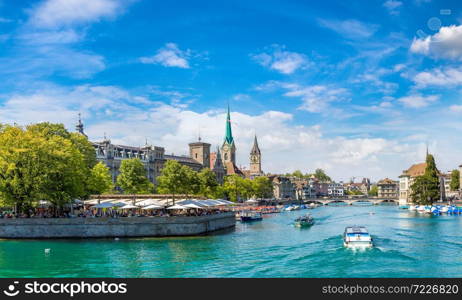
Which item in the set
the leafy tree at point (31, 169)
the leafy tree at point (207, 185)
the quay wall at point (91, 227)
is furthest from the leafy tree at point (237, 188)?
the quay wall at point (91, 227)

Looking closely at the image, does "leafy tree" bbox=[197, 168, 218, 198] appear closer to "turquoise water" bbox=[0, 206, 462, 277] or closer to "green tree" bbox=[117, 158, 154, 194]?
"green tree" bbox=[117, 158, 154, 194]

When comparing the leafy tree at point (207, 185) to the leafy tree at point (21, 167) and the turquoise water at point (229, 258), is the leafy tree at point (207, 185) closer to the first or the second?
the leafy tree at point (21, 167)

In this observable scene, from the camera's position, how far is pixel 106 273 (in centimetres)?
3681

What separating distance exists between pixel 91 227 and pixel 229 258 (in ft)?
68.1

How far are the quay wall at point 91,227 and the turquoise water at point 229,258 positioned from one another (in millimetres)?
1699

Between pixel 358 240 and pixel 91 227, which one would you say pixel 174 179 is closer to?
pixel 91 227

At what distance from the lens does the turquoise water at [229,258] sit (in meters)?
37.1

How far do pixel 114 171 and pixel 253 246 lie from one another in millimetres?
86734

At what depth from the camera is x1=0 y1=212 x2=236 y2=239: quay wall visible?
57.2 m

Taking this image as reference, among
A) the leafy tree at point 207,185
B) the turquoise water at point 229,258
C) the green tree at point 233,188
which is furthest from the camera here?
the green tree at point 233,188

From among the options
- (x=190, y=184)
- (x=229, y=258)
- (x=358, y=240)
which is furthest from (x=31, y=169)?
(x=190, y=184)

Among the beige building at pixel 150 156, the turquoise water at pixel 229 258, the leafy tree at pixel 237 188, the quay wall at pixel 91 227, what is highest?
the beige building at pixel 150 156

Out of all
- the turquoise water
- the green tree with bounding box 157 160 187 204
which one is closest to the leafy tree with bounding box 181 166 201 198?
the green tree with bounding box 157 160 187 204

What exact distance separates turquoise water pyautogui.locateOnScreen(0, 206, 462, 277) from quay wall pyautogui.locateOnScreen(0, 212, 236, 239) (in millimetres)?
1699
